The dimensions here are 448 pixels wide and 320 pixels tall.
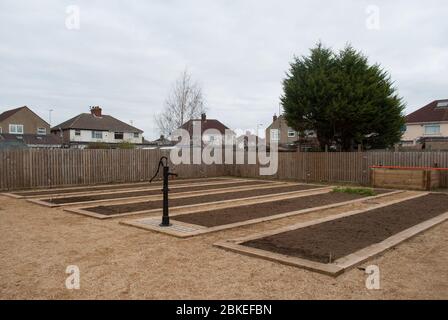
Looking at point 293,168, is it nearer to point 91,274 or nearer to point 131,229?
point 131,229

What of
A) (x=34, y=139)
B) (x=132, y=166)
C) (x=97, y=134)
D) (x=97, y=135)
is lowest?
(x=132, y=166)

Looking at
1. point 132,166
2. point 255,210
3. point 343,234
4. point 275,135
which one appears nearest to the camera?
point 343,234

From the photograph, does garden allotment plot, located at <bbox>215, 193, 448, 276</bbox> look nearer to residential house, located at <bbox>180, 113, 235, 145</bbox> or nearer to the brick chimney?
residential house, located at <bbox>180, 113, 235, 145</bbox>

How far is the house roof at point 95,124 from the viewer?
50.2m

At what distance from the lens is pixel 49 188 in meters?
16.7

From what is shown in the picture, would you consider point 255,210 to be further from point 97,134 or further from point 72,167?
point 97,134

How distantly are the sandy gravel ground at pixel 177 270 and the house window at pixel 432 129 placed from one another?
40.7 metres

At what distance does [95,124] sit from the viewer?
51.5 meters

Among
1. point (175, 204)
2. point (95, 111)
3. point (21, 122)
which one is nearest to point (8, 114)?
point (21, 122)

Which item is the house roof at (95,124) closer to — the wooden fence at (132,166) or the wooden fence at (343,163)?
the wooden fence at (132,166)

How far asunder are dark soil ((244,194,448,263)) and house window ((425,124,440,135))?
37396 millimetres

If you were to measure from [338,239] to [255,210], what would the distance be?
3.62 meters

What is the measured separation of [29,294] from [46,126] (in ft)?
189
